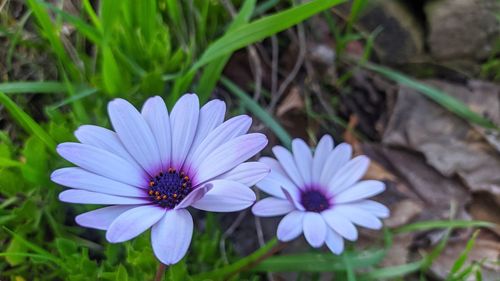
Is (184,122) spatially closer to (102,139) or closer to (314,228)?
(102,139)

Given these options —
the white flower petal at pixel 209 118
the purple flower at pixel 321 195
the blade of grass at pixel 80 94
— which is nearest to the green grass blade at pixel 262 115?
the purple flower at pixel 321 195

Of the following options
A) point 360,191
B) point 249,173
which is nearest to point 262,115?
point 360,191

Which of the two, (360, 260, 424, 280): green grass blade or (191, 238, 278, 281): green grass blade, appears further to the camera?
(360, 260, 424, 280): green grass blade

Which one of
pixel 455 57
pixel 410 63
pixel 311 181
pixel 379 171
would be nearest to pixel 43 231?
pixel 311 181

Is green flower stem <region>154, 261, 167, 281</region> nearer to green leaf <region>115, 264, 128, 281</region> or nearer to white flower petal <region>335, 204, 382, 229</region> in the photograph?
green leaf <region>115, 264, 128, 281</region>

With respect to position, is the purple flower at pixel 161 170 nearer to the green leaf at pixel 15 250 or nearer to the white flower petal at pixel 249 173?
the white flower petal at pixel 249 173

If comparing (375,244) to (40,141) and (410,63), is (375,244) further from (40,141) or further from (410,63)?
(40,141)

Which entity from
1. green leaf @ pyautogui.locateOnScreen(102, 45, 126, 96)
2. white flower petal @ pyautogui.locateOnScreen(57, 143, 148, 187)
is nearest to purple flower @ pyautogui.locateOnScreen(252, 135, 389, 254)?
white flower petal @ pyautogui.locateOnScreen(57, 143, 148, 187)
